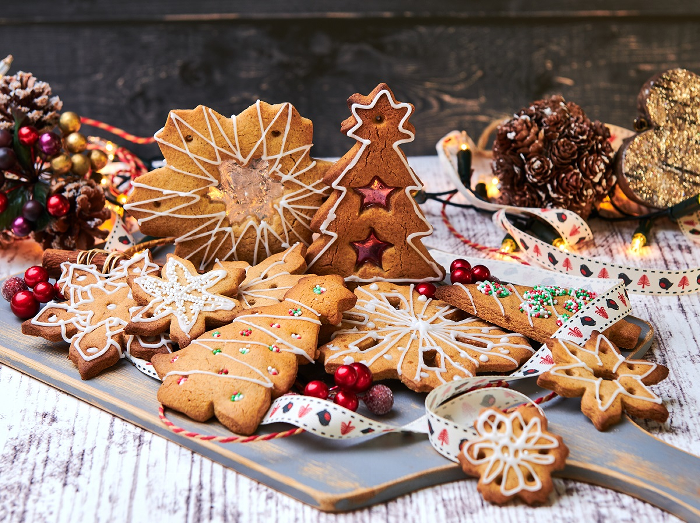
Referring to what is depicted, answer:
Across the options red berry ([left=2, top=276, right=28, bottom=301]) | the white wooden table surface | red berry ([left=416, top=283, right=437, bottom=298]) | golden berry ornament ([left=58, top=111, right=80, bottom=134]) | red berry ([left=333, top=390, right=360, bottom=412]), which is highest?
golden berry ornament ([left=58, top=111, right=80, bottom=134])

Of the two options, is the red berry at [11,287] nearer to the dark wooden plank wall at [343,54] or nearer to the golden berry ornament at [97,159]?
the golden berry ornament at [97,159]

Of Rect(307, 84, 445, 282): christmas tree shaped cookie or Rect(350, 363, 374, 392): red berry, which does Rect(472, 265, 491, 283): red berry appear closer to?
Rect(307, 84, 445, 282): christmas tree shaped cookie

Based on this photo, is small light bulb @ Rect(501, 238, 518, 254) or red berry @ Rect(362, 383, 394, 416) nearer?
red berry @ Rect(362, 383, 394, 416)

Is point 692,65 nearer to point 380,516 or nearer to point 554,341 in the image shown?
point 554,341

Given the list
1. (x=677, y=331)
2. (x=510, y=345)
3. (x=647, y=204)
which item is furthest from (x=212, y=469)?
(x=647, y=204)

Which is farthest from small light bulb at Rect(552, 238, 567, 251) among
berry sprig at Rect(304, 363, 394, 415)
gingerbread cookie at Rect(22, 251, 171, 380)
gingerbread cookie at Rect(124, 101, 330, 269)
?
gingerbread cookie at Rect(22, 251, 171, 380)

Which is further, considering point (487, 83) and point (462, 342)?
point (487, 83)

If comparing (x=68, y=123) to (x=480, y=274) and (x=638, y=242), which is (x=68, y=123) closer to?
(x=480, y=274)

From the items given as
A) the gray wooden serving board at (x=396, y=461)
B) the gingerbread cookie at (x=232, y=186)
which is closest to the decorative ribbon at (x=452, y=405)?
the gray wooden serving board at (x=396, y=461)
